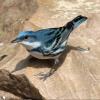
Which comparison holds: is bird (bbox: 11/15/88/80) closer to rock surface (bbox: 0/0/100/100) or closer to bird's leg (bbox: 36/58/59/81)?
bird's leg (bbox: 36/58/59/81)

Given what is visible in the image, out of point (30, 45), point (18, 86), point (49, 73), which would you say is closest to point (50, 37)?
point (30, 45)

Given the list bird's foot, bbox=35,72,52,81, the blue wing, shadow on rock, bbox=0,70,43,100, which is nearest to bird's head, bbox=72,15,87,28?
the blue wing

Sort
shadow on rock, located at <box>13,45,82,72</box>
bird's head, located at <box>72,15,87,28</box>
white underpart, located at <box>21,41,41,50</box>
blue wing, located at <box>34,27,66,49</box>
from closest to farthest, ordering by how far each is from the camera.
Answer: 1. white underpart, located at <box>21,41,41,50</box>
2. blue wing, located at <box>34,27,66,49</box>
3. shadow on rock, located at <box>13,45,82,72</box>
4. bird's head, located at <box>72,15,87,28</box>

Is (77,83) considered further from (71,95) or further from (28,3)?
(28,3)

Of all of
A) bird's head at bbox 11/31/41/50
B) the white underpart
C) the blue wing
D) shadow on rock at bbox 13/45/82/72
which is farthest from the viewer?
shadow on rock at bbox 13/45/82/72

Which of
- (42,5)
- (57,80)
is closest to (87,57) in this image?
(57,80)

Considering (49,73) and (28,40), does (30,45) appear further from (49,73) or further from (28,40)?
(49,73)

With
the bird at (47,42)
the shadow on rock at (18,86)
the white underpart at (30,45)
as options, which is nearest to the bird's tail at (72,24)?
the bird at (47,42)
